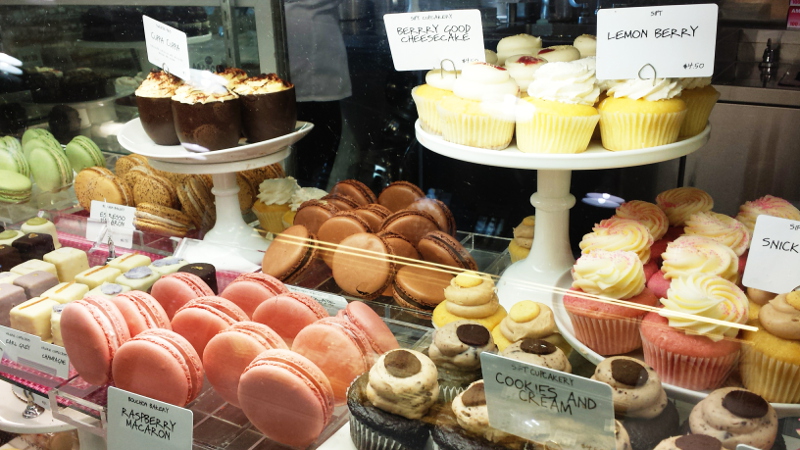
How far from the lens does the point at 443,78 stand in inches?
60.2

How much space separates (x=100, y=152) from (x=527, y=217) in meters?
1.52

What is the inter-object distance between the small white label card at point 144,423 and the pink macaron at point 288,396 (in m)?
0.13

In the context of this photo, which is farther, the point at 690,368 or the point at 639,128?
the point at 639,128

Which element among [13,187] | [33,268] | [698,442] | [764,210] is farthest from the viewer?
[13,187]

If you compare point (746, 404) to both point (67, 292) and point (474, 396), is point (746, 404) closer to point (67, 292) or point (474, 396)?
point (474, 396)

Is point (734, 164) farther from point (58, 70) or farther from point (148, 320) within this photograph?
point (58, 70)

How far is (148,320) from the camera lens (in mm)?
1539

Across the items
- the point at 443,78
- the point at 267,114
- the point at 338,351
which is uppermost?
the point at 443,78

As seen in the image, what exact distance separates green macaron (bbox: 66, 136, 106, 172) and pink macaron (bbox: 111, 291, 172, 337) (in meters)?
0.94

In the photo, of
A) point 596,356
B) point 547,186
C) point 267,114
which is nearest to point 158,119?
point 267,114

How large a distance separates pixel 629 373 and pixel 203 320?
88 cm

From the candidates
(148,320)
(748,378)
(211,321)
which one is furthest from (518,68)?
(148,320)

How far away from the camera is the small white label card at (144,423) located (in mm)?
1270

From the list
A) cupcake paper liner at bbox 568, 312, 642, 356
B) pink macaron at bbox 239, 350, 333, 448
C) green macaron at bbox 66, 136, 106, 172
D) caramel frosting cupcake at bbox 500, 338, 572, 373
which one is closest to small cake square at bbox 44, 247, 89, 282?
green macaron at bbox 66, 136, 106, 172
